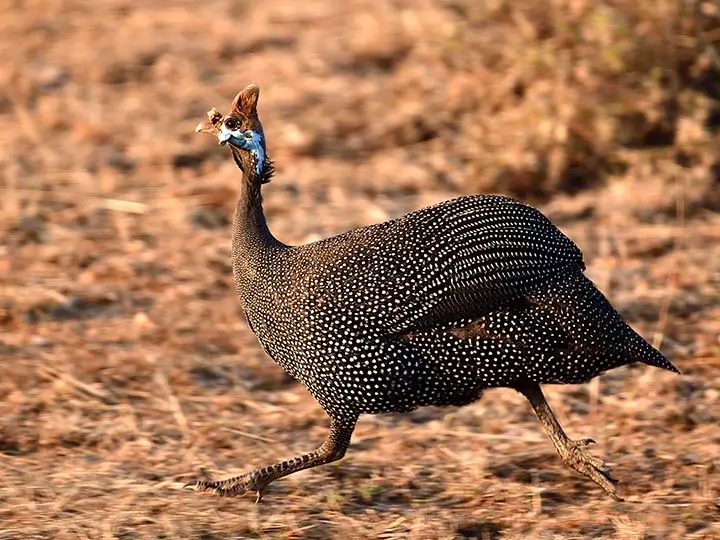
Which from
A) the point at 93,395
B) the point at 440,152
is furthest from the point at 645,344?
the point at 440,152

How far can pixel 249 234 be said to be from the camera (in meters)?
4.44

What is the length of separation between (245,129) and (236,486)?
1.16 meters

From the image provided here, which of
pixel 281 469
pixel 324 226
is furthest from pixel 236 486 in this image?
pixel 324 226

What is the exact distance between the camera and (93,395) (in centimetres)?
528

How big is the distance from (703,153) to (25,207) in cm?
355

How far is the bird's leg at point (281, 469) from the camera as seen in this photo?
4.41 meters

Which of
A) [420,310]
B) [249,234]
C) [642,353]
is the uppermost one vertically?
[249,234]

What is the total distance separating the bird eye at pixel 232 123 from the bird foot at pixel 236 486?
1121 millimetres

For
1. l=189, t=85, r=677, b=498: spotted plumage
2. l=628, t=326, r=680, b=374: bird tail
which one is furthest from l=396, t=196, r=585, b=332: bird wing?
l=628, t=326, r=680, b=374: bird tail

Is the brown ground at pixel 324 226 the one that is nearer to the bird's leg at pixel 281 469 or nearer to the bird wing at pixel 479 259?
the bird's leg at pixel 281 469

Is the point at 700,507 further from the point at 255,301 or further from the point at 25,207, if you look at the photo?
the point at 25,207

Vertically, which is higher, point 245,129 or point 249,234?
point 245,129

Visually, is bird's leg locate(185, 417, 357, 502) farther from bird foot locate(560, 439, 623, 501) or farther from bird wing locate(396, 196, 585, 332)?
bird foot locate(560, 439, 623, 501)

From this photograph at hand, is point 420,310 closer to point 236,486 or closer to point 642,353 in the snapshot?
point 642,353
